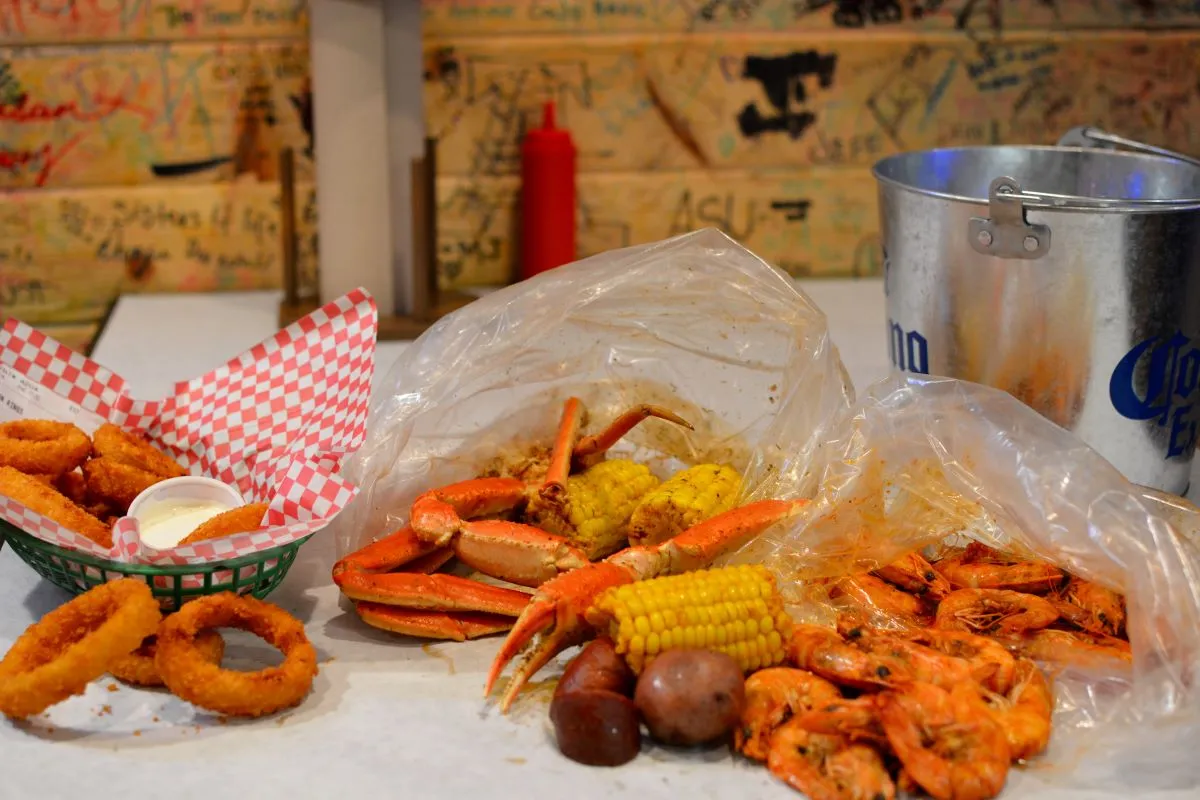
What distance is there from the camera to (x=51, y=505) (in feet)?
4.21

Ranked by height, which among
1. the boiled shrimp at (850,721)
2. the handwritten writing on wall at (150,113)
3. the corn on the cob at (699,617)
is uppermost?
the handwritten writing on wall at (150,113)

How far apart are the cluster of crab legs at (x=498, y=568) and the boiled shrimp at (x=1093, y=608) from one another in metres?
0.27

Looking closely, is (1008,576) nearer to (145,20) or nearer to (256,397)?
(256,397)

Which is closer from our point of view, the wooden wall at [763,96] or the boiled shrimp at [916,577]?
the boiled shrimp at [916,577]

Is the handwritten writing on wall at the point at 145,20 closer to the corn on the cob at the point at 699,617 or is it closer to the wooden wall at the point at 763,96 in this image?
the wooden wall at the point at 763,96

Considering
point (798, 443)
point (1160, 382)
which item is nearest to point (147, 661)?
point (798, 443)

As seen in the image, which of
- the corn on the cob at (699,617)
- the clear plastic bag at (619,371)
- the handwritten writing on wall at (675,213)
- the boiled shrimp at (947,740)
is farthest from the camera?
the handwritten writing on wall at (675,213)

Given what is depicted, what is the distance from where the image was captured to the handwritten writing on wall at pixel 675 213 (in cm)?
252

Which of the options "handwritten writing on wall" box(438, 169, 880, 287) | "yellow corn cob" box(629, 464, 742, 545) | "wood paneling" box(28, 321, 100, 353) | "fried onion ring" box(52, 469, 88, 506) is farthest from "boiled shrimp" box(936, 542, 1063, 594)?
"wood paneling" box(28, 321, 100, 353)

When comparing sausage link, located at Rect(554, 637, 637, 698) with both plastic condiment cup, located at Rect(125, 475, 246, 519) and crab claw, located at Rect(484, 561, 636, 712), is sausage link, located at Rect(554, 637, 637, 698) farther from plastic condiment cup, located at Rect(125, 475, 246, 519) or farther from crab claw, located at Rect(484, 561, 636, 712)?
plastic condiment cup, located at Rect(125, 475, 246, 519)

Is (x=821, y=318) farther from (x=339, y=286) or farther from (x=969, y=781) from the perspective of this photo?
(x=339, y=286)

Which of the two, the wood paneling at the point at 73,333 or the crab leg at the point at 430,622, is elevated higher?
the wood paneling at the point at 73,333

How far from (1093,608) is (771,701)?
1.17ft

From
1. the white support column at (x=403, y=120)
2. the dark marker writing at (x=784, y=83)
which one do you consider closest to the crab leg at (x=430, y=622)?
the white support column at (x=403, y=120)
